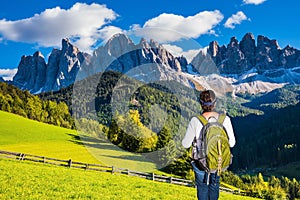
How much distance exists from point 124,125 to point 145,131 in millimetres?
731

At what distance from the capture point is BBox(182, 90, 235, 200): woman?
20.2 feet

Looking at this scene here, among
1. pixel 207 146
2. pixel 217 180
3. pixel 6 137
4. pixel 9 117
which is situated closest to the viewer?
pixel 207 146

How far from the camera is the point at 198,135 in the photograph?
6.13 m

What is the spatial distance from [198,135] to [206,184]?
38.7 inches

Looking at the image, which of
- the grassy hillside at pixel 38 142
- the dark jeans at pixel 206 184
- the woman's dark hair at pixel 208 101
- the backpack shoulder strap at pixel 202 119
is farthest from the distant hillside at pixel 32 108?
the backpack shoulder strap at pixel 202 119

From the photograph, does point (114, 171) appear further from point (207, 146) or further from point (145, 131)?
Answer: point (207, 146)

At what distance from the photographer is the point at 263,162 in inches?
7500

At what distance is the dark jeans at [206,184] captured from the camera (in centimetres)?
632

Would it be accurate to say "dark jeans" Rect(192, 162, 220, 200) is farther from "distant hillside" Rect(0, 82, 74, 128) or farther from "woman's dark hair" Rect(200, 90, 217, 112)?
"distant hillside" Rect(0, 82, 74, 128)

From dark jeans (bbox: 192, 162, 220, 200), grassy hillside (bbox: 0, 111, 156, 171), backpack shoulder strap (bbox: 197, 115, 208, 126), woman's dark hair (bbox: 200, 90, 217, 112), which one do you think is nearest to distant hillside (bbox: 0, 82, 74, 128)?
grassy hillside (bbox: 0, 111, 156, 171)

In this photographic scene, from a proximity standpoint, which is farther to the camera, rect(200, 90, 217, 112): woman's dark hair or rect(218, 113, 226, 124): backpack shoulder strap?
rect(200, 90, 217, 112): woman's dark hair

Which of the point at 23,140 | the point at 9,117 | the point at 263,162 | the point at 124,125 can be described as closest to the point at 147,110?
the point at 124,125

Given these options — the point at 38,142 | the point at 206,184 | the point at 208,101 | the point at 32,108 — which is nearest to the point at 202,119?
A: the point at 208,101

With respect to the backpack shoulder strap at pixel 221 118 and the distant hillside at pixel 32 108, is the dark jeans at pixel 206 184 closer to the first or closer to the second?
the backpack shoulder strap at pixel 221 118
